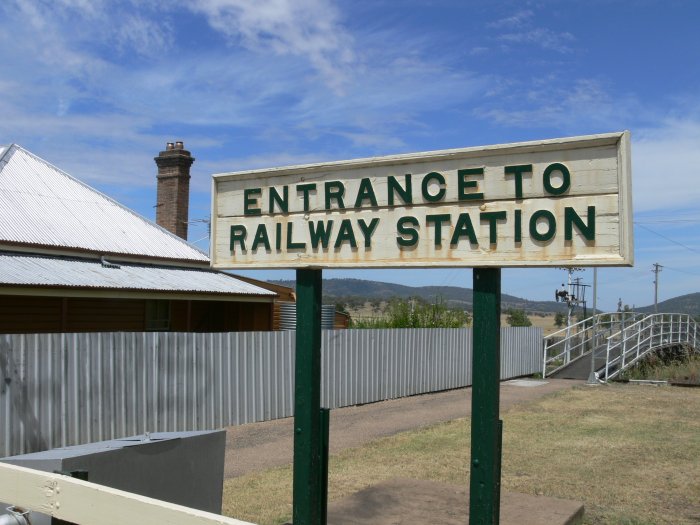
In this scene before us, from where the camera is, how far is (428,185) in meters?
4.69

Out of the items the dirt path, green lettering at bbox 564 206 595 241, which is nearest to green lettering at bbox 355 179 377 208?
green lettering at bbox 564 206 595 241

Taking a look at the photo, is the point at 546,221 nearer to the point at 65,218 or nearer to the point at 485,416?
the point at 485,416

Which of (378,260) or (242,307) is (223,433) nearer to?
(378,260)

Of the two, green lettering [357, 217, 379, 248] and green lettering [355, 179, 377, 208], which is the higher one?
green lettering [355, 179, 377, 208]

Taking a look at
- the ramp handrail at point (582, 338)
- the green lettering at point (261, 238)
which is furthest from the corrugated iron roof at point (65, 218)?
the ramp handrail at point (582, 338)

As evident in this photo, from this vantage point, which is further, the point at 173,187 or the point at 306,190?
the point at 173,187

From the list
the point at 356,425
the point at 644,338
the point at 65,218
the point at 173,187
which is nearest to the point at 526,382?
the point at 644,338

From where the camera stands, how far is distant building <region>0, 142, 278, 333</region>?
14.6 meters

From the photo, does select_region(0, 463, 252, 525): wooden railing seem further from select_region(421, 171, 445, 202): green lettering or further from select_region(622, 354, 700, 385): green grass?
select_region(622, 354, 700, 385): green grass

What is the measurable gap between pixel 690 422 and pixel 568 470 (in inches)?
230

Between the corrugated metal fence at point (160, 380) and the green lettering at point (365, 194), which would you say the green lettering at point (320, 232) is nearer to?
the green lettering at point (365, 194)

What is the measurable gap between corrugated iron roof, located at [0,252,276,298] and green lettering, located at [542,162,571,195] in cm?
1042

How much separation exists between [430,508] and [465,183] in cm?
341

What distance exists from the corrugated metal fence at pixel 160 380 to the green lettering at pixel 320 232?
576cm
